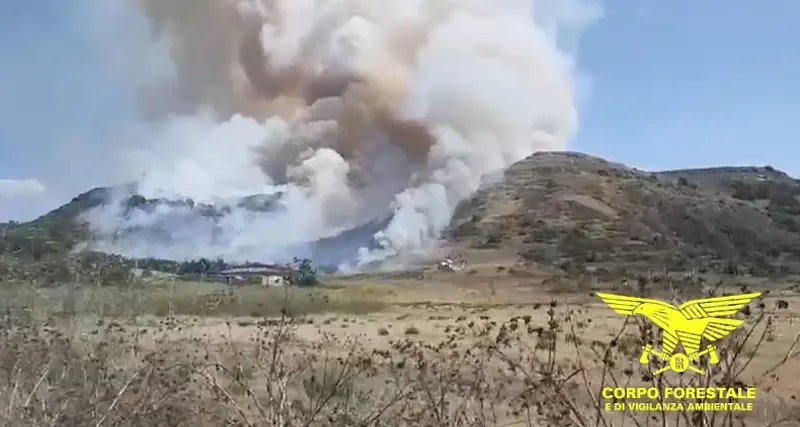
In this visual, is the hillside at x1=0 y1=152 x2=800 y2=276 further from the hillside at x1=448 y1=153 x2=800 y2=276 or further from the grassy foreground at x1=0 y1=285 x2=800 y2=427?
the grassy foreground at x1=0 y1=285 x2=800 y2=427

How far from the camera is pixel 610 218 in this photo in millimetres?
74188

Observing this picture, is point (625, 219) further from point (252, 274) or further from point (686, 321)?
point (686, 321)

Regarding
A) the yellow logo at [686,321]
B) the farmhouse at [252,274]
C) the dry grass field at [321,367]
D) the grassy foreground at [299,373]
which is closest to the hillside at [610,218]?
the farmhouse at [252,274]

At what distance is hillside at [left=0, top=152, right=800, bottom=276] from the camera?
56312mm

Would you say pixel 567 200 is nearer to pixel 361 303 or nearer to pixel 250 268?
pixel 250 268

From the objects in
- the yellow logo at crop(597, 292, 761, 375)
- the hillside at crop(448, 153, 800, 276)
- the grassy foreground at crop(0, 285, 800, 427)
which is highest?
the hillside at crop(448, 153, 800, 276)

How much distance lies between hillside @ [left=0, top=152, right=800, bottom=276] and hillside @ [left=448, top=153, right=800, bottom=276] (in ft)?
0.34

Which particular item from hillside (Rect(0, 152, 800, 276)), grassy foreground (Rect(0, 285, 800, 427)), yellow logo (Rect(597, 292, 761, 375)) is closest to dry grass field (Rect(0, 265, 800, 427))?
grassy foreground (Rect(0, 285, 800, 427))

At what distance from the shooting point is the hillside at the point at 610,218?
56.3 metres

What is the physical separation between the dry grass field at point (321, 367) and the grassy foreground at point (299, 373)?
3 cm

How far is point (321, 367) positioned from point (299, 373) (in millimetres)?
4715

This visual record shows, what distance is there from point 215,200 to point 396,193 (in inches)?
1188

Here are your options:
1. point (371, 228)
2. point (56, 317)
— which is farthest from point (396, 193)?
point (56, 317)

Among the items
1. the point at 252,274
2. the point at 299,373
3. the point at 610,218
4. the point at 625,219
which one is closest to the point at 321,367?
the point at 299,373
